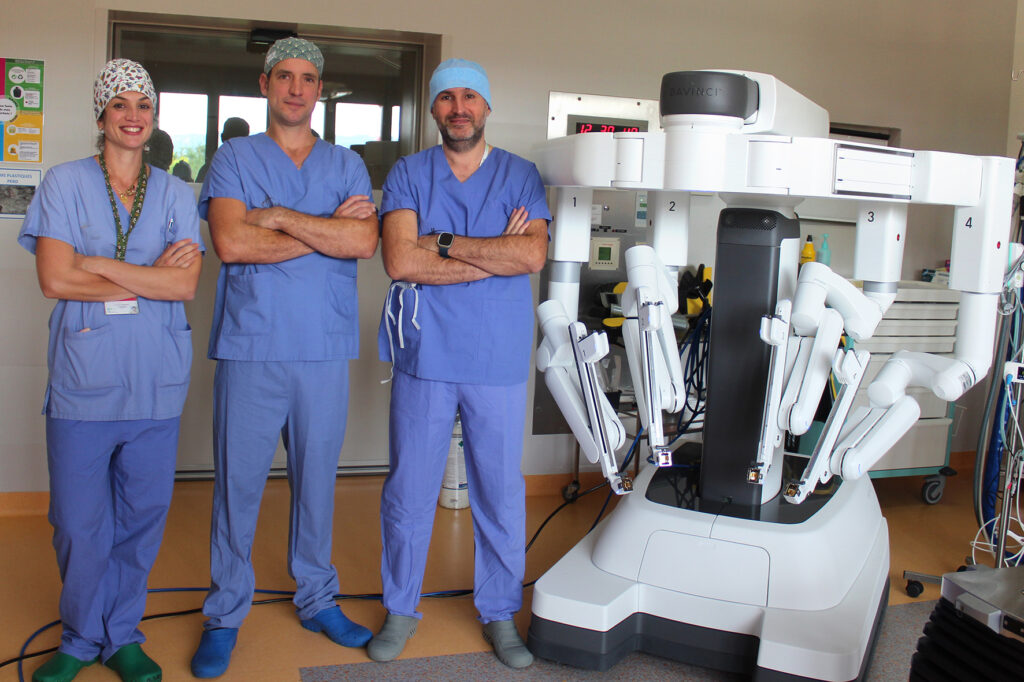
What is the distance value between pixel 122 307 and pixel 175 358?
0.18 meters

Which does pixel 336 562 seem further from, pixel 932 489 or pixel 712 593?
pixel 932 489

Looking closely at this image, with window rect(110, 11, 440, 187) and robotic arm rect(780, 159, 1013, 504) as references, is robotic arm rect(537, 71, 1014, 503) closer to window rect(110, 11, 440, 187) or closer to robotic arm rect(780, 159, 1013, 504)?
robotic arm rect(780, 159, 1013, 504)

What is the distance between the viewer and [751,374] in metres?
2.53

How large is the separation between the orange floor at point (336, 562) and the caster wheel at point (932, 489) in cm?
4

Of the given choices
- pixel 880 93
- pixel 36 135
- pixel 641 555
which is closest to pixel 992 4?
pixel 880 93

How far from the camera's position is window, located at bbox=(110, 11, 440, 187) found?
3.56 m

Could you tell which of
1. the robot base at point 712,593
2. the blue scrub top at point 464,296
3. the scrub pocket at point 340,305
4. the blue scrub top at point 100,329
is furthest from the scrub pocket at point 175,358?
the robot base at point 712,593

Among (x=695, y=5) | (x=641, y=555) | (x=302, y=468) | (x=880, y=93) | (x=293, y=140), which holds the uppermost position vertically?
(x=695, y=5)

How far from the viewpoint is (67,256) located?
2.10m

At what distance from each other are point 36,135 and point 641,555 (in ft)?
8.58

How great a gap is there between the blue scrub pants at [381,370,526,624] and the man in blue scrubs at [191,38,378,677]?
18cm

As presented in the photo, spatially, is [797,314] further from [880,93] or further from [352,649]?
[880,93]

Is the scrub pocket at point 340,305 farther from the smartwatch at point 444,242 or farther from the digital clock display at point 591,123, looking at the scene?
the digital clock display at point 591,123

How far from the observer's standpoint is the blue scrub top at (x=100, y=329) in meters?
2.13
